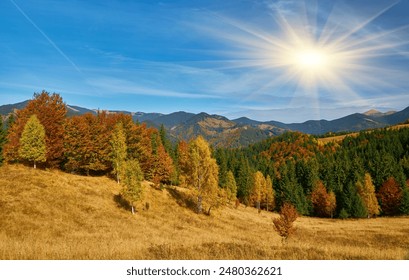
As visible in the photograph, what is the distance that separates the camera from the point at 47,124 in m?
53.4

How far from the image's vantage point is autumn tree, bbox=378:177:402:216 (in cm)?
8850

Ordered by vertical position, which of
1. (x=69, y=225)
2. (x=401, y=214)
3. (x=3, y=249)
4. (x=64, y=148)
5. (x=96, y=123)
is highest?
(x=96, y=123)

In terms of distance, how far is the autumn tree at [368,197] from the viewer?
275 ft

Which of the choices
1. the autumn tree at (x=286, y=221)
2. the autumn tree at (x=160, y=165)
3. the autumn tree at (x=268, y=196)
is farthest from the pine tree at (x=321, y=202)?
the autumn tree at (x=286, y=221)

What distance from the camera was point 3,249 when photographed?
36.4ft

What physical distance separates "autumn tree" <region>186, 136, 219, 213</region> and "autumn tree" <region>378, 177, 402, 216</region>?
66.4 m

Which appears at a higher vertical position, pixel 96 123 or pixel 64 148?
pixel 96 123

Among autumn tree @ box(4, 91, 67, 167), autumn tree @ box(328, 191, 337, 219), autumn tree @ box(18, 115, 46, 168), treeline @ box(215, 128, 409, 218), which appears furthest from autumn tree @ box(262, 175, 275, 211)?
autumn tree @ box(18, 115, 46, 168)

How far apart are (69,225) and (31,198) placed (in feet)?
25.6

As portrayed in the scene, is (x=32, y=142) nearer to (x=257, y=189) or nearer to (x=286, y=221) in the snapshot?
(x=286, y=221)

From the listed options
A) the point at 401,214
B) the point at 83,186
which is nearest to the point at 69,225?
the point at 83,186

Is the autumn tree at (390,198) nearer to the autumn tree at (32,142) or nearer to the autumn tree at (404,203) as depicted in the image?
the autumn tree at (404,203)

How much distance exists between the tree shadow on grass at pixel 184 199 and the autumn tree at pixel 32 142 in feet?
80.0
